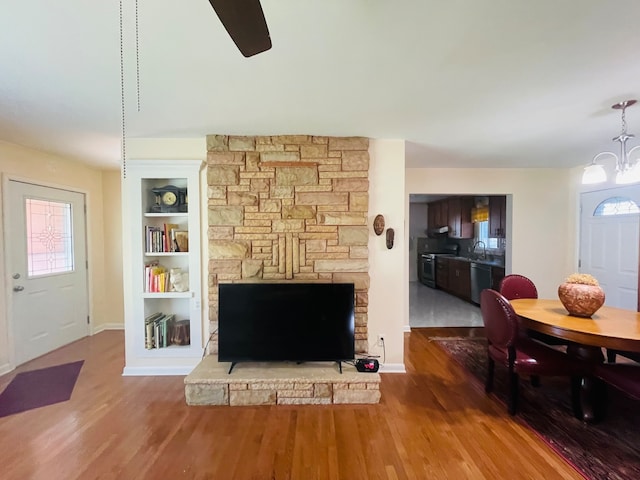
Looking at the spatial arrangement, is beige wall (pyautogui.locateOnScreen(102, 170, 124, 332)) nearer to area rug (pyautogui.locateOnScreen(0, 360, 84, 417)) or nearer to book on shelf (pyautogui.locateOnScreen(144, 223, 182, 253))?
area rug (pyautogui.locateOnScreen(0, 360, 84, 417))

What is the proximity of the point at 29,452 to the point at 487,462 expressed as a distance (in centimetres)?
299

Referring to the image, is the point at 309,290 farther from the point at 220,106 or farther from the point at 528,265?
the point at 528,265

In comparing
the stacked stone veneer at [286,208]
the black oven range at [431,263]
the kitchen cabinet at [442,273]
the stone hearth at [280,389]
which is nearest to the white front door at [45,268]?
the stacked stone veneer at [286,208]

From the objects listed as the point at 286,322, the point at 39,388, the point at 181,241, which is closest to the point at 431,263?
the point at 286,322

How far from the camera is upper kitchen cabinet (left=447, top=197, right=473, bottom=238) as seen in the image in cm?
646

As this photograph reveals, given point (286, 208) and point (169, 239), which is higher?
point (286, 208)

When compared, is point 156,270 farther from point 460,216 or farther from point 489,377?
point 460,216

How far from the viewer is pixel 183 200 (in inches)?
122

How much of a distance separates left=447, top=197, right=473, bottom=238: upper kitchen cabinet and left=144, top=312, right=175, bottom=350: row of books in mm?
6066

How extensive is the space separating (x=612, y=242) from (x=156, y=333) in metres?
5.60

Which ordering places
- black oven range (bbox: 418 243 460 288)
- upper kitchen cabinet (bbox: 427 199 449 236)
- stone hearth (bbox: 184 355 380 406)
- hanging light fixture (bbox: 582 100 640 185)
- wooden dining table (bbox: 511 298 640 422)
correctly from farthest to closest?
black oven range (bbox: 418 243 460 288) → upper kitchen cabinet (bbox: 427 199 449 236) → stone hearth (bbox: 184 355 380 406) → hanging light fixture (bbox: 582 100 640 185) → wooden dining table (bbox: 511 298 640 422)

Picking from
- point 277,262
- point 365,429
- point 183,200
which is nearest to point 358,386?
point 365,429

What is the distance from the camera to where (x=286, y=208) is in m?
2.91

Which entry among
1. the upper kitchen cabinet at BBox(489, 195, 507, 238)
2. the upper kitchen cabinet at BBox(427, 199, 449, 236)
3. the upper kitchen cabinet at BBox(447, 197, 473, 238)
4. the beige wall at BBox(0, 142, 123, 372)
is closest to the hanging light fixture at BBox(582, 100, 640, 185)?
the upper kitchen cabinet at BBox(489, 195, 507, 238)
